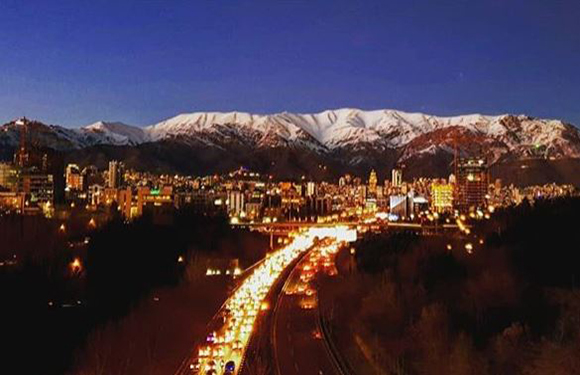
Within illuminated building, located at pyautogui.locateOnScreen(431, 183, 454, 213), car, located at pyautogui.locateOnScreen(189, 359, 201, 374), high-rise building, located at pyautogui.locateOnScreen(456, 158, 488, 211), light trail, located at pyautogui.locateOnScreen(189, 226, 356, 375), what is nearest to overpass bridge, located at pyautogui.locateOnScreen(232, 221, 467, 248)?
light trail, located at pyautogui.locateOnScreen(189, 226, 356, 375)

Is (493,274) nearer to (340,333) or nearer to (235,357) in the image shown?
(340,333)

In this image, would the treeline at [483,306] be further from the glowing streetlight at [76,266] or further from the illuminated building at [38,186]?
the illuminated building at [38,186]

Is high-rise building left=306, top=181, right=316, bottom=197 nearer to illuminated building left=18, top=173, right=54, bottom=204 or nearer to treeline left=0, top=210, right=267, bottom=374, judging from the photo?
illuminated building left=18, top=173, right=54, bottom=204

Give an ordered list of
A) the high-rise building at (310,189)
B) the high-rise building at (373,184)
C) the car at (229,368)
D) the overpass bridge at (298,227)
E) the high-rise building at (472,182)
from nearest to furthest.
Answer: the car at (229,368)
the overpass bridge at (298,227)
the high-rise building at (472,182)
the high-rise building at (310,189)
the high-rise building at (373,184)

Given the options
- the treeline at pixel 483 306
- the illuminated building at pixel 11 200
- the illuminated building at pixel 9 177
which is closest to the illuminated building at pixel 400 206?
the illuminated building at pixel 9 177

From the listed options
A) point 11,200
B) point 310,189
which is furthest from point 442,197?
point 11,200

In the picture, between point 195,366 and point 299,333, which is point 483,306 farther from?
point 195,366
